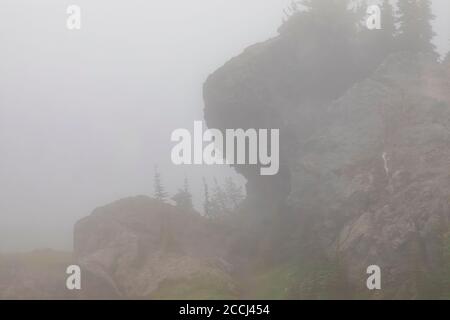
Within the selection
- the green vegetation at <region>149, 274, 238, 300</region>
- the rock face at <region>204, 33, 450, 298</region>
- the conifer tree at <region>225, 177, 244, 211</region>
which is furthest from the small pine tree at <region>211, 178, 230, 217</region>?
the green vegetation at <region>149, 274, 238, 300</region>

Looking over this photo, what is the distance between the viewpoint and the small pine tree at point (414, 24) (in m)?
48.1

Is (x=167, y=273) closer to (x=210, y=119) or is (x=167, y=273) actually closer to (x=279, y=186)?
(x=279, y=186)

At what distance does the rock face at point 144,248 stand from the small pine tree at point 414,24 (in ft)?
90.5

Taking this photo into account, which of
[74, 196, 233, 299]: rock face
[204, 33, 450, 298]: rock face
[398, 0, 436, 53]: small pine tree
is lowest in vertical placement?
[74, 196, 233, 299]: rock face

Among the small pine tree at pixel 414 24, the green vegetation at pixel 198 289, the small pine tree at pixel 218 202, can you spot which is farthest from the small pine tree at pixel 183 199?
the small pine tree at pixel 414 24

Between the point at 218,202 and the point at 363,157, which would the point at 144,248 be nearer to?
the point at 363,157

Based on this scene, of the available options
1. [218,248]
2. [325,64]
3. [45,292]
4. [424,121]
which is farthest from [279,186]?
[45,292]

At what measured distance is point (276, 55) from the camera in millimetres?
52156

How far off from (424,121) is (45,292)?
35097 mm

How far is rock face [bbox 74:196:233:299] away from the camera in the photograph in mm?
39625

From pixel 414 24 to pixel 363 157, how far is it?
17.4 metres

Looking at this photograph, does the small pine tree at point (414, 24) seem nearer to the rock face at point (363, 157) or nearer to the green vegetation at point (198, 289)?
the rock face at point (363, 157)

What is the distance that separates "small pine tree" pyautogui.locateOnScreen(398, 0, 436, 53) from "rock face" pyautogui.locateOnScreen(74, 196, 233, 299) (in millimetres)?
27590

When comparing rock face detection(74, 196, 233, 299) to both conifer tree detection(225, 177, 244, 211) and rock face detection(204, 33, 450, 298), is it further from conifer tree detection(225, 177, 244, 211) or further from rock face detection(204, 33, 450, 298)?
conifer tree detection(225, 177, 244, 211)
